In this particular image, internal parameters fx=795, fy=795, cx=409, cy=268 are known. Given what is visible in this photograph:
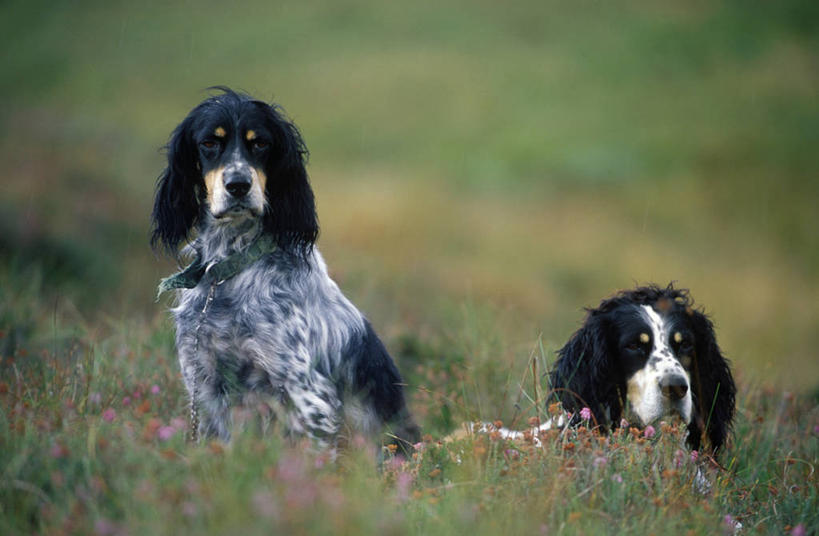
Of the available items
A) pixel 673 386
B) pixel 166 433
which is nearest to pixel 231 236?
pixel 166 433

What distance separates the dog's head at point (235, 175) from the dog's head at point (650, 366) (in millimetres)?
1749

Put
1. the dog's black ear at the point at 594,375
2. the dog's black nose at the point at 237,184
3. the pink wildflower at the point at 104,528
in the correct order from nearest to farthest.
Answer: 1. the pink wildflower at the point at 104,528
2. the dog's black nose at the point at 237,184
3. the dog's black ear at the point at 594,375

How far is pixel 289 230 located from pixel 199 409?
1057 mm

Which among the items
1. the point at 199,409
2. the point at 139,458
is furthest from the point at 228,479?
the point at 199,409

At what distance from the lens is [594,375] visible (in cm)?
457

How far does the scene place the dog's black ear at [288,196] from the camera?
427cm

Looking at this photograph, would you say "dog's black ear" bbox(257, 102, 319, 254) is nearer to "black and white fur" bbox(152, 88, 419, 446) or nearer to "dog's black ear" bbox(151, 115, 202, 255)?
"black and white fur" bbox(152, 88, 419, 446)

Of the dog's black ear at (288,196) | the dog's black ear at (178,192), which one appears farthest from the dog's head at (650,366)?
the dog's black ear at (178,192)

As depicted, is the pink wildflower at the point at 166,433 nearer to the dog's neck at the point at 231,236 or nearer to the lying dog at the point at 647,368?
the dog's neck at the point at 231,236

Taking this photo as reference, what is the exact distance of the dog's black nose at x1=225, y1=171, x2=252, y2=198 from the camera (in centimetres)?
396

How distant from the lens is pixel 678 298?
4770 mm

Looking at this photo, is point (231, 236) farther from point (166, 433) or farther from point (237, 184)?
point (166, 433)

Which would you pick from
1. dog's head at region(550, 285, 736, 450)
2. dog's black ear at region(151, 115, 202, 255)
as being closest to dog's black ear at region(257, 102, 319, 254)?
dog's black ear at region(151, 115, 202, 255)

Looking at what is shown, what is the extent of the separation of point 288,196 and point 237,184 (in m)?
0.43
